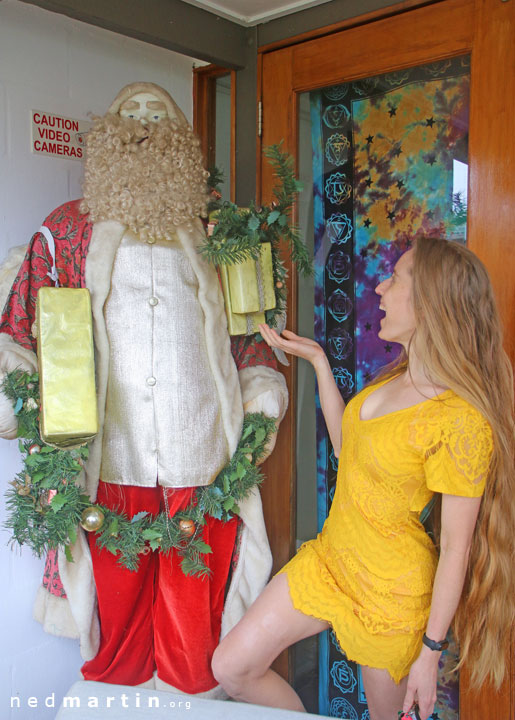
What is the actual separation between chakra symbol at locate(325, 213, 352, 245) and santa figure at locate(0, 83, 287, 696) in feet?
1.67

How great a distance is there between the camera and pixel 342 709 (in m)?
2.53

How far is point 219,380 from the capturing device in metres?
2.21

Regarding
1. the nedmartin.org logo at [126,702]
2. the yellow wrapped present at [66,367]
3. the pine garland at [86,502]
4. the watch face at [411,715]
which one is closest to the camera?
the nedmartin.org logo at [126,702]

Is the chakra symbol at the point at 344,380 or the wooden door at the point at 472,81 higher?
the wooden door at the point at 472,81

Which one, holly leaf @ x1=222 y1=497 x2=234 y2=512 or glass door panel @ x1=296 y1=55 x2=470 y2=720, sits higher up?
glass door panel @ x1=296 y1=55 x2=470 y2=720

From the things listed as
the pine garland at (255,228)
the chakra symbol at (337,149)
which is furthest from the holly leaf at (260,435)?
the chakra symbol at (337,149)

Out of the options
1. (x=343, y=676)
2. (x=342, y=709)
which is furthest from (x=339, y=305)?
(x=342, y=709)

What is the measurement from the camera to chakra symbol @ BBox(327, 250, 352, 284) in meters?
2.48

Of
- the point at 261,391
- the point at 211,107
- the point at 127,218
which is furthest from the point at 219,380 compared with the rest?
the point at 211,107

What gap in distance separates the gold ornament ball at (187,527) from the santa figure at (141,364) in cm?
6

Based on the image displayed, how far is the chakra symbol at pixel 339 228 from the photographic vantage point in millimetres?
2477

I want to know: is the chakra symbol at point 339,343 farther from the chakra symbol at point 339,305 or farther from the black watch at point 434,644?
the black watch at point 434,644

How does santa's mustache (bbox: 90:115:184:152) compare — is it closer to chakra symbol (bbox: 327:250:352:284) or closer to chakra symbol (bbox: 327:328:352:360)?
chakra symbol (bbox: 327:250:352:284)

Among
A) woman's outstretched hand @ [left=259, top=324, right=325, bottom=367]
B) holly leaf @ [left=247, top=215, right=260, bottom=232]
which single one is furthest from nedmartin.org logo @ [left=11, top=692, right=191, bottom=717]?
holly leaf @ [left=247, top=215, right=260, bottom=232]
